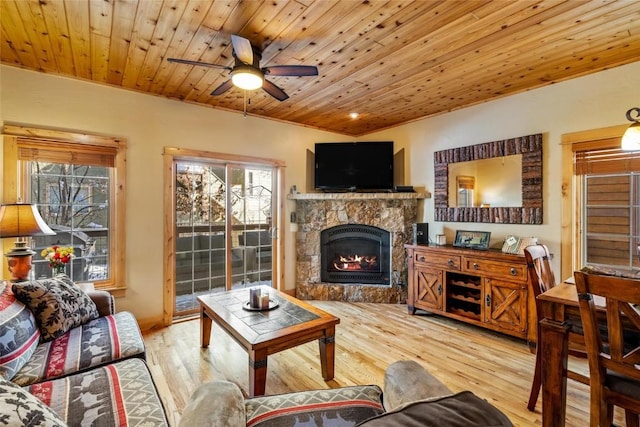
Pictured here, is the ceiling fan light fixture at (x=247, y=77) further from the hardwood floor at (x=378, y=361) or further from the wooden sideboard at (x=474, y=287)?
→ the wooden sideboard at (x=474, y=287)

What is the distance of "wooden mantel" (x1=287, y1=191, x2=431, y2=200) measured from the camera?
4.18 metres

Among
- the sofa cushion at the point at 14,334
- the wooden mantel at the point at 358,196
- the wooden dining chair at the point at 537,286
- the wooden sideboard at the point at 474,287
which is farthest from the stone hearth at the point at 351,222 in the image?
the sofa cushion at the point at 14,334

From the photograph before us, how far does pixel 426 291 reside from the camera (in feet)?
12.1

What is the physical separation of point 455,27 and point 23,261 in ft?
12.5

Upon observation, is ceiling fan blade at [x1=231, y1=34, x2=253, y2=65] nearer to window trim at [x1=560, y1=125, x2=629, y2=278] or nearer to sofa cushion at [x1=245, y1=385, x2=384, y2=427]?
sofa cushion at [x1=245, y1=385, x2=384, y2=427]

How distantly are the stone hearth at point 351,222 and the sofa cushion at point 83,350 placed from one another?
2563mm

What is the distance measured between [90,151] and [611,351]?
4.22m

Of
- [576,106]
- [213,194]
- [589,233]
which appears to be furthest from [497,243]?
[213,194]

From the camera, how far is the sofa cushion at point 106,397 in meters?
1.27

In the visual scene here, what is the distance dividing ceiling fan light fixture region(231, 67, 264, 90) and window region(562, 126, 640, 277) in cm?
301

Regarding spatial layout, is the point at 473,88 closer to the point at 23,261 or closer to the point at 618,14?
the point at 618,14

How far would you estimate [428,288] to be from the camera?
3.68m

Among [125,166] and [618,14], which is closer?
[618,14]

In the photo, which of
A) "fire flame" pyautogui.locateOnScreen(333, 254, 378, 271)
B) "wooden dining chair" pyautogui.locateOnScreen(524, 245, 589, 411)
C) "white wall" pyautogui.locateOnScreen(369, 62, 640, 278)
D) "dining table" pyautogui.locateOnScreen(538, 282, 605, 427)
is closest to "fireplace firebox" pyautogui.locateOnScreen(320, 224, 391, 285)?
"fire flame" pyautogui.locateOnScreen(333, 254, 378, 271)
